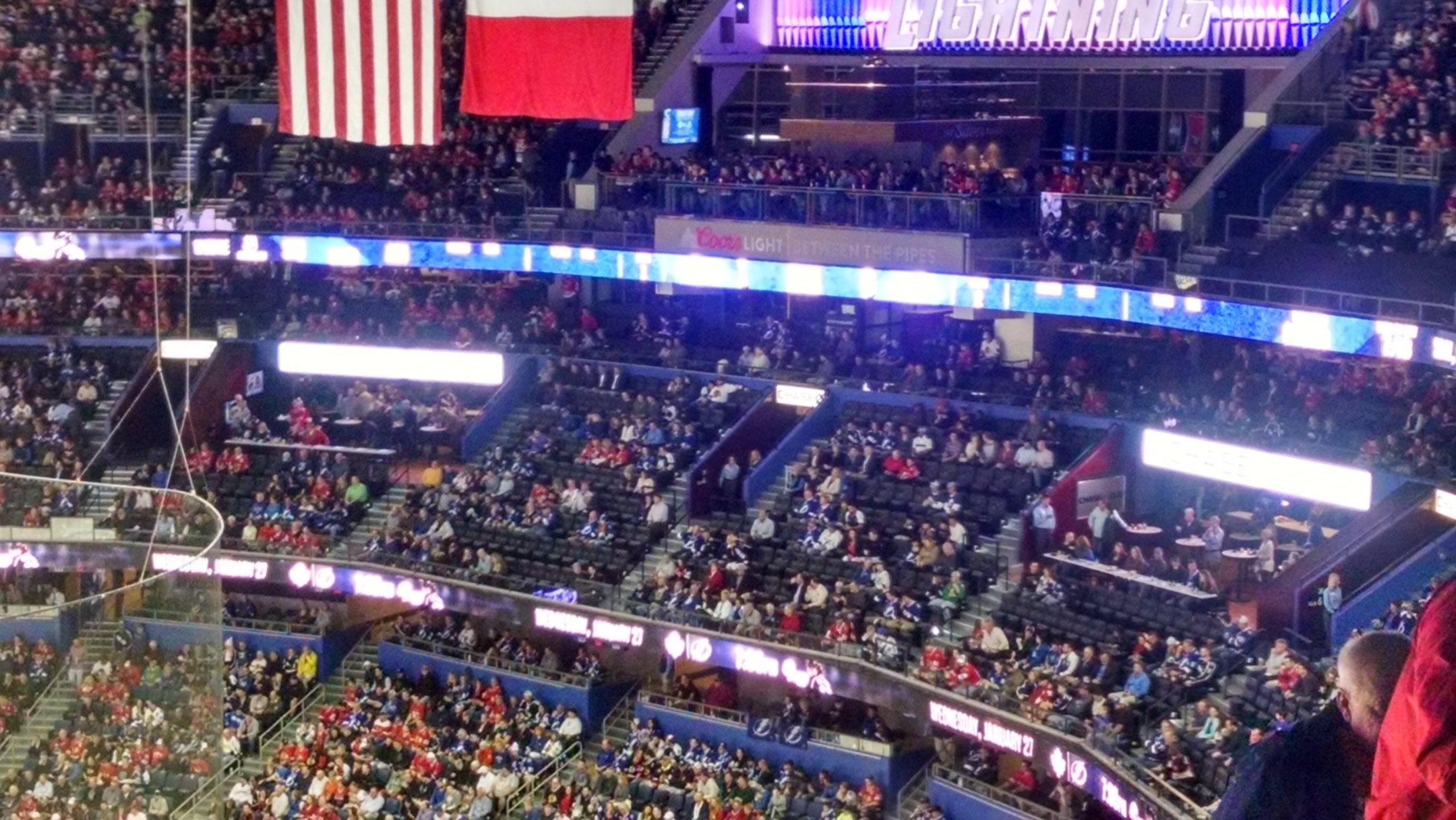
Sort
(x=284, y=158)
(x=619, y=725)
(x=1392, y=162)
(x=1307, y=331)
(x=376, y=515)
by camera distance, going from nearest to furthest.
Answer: (x=1307, y=331)
(x=1392, y=162)
(x=619, y=725)
(x=376, y=515)
(x=284, y=158)

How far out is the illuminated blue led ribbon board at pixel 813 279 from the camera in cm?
2181

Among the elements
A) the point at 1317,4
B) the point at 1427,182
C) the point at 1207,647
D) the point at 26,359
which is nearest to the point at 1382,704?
the point at 1207,647

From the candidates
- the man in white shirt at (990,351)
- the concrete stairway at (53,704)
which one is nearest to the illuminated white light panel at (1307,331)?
the man in white shirt at (990,351)

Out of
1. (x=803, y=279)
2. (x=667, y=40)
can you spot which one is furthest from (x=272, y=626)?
(x=667, y=40)

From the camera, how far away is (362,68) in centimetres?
1888

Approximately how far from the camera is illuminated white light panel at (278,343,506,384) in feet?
105

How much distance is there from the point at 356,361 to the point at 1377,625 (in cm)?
1839

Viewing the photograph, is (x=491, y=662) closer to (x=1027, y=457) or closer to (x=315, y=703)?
(x=315, y=703)

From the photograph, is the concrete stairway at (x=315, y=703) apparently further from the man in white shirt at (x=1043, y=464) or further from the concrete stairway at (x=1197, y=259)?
the concrete stairway at (x=1197, y=259)

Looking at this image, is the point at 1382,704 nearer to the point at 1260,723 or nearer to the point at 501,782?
the point at 1260,723

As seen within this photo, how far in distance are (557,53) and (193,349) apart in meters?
16.5

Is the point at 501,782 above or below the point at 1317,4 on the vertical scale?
below

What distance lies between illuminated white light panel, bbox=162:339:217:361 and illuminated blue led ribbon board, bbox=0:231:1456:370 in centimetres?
147

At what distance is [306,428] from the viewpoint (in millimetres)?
31969
